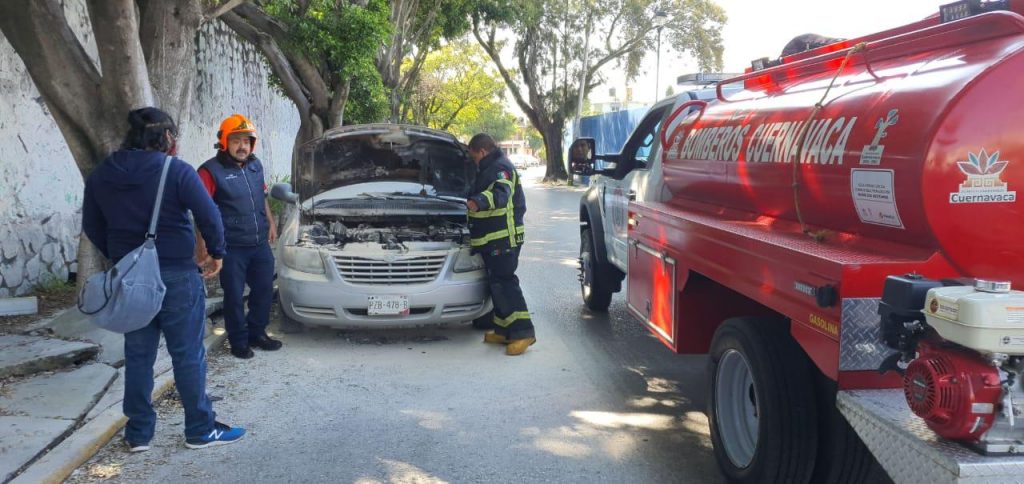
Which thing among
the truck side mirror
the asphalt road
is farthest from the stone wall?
the truck side mirror

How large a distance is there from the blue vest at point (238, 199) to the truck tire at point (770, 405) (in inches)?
147

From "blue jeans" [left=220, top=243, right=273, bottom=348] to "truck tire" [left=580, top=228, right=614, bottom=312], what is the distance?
305 cm

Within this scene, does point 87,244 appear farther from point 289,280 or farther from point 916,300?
point 916,300

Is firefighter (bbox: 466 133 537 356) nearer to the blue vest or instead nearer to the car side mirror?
the blue vest

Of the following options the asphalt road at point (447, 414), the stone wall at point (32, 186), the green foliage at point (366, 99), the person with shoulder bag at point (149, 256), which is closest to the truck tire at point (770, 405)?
the asphalt road at point (447, 414)

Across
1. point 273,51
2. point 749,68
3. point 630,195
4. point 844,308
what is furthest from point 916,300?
point 273,51

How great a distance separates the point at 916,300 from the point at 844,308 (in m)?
0.26

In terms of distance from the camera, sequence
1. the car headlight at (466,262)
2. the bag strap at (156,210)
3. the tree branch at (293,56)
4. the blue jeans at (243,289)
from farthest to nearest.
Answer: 1. the tree branch at (293,56)
2. the car headlight at (466,262)
3. the blue jeans at (243,289)
4. the bag strap at (156,210)

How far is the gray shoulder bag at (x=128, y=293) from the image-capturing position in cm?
383

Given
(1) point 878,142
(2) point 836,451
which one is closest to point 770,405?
(2) point 836,451

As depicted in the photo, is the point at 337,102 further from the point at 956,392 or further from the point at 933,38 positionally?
the point at 956,392

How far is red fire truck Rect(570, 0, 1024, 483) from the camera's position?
2311mm

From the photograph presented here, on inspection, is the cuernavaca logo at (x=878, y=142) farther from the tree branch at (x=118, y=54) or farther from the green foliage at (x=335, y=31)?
the green foliage at (x=335, y=31)

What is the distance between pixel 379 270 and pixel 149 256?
2.60m
